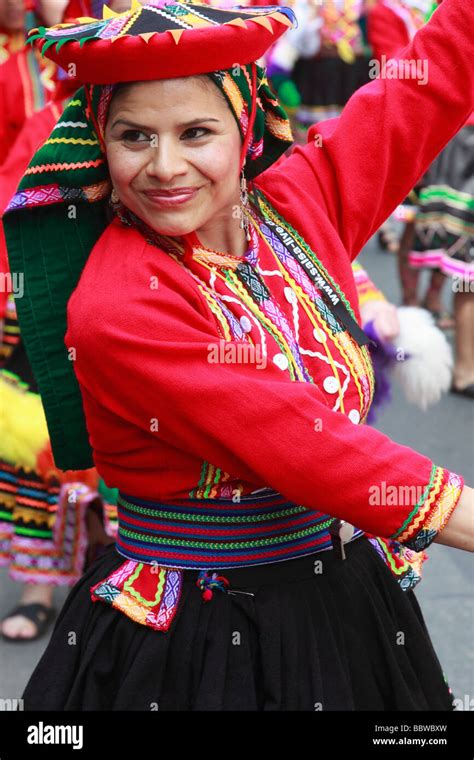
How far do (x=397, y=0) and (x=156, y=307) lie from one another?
500 centimetres

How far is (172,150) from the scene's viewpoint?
1.86 metres

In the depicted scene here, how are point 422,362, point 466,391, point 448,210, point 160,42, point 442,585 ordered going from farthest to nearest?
point 466,391 < point 448,210 < point 442,585 < point 422,362 < point 160,42

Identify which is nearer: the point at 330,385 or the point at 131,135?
the point at 131,135

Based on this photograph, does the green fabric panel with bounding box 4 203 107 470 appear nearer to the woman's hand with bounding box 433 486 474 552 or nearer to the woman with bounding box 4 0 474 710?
the woman with bounding box 4 0 474 710

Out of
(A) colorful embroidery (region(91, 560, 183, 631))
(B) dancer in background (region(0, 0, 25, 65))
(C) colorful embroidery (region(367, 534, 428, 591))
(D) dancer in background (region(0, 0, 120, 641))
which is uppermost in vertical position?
(B) dancer in background (region(0, 0, 25, 65))

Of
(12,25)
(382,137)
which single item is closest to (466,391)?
(12,25)

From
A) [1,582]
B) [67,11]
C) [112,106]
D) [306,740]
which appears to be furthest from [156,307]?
[1,582]

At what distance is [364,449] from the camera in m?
1.79

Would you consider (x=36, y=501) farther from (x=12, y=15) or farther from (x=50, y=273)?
(x=50, y=273)

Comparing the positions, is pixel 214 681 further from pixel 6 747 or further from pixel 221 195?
pixel 221 195

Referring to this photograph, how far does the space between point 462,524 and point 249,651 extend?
46 cm

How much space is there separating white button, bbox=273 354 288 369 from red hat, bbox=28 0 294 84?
47 cm

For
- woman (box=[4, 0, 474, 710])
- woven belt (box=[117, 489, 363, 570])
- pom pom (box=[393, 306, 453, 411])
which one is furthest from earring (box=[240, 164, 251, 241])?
pom pom (box=[393, 306, 453, 411])

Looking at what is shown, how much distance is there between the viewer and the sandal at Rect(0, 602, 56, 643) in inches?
156
